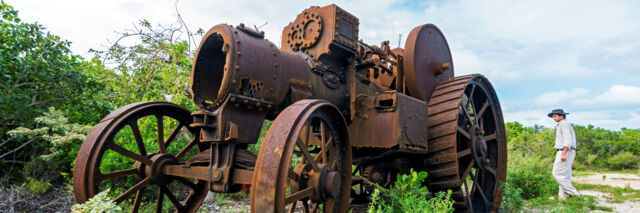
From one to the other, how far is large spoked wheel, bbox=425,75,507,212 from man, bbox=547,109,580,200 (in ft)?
6.56

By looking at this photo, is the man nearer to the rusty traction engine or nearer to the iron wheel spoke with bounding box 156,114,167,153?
the rusty traction engine

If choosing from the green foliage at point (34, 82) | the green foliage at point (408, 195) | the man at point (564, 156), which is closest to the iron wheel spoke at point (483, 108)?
the green foliage at point (408, 195)

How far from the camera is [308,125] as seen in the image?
8.84 ft

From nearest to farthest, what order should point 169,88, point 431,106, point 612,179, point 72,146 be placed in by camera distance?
point 431,106, point 72,146, point 169,88, point 612,179

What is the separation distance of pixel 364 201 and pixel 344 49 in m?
2.31

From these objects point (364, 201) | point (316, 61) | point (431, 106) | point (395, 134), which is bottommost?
point (364, 201)

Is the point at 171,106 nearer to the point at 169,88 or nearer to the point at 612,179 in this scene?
the point at 169,88

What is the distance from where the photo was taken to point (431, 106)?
4602 mm

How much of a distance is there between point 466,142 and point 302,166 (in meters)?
2.90

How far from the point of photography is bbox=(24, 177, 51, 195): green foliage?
4.41 metres

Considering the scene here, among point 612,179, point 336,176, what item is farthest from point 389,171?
point 612,179

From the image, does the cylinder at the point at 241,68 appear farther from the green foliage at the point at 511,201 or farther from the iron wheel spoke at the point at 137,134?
the green foliage at the point at 511,201

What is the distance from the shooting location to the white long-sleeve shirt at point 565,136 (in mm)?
6609

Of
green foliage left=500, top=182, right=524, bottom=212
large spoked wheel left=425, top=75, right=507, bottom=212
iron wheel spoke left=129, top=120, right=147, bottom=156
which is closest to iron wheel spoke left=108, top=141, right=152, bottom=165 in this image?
iron wheel spoke left=129, top=120, right=147, bottom=156
